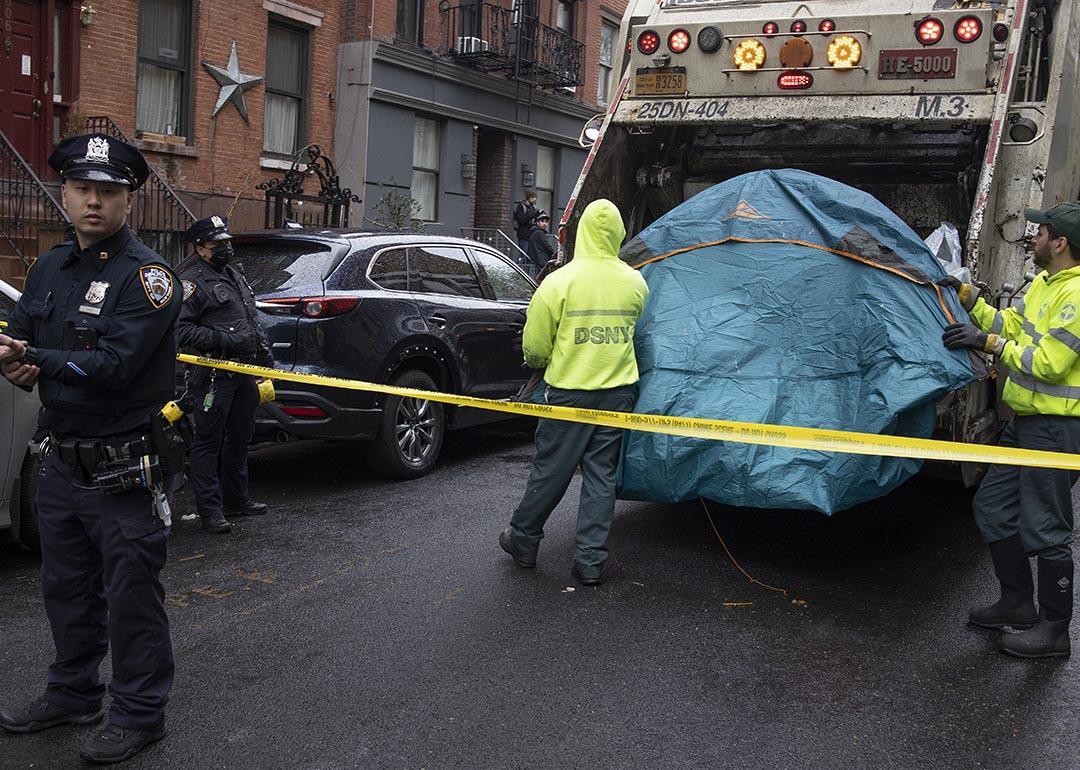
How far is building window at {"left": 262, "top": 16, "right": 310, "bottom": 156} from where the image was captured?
1602 centimetres

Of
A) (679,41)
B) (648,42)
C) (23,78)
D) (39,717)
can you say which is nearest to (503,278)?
(648,42)

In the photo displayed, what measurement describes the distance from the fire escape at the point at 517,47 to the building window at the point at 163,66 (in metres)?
5.76

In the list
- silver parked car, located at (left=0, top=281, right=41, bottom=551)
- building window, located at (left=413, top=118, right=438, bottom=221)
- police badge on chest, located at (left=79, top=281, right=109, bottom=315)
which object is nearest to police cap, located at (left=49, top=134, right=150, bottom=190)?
police badge on chest, located at (left=79, top=281, right=109, bottom=315)

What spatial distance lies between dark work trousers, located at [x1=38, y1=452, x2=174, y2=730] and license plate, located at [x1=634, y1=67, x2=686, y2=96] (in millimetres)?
4618

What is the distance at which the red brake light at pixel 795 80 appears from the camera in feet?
21.7

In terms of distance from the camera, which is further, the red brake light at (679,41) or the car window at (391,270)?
the car window at (391,270)

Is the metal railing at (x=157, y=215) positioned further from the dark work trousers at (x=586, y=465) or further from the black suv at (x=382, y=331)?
the dark work trousers at (x=586, y=465)

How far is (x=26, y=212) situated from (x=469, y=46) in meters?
9.55

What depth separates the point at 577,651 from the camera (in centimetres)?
441

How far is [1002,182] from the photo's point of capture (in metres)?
5.99

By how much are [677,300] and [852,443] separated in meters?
1.26

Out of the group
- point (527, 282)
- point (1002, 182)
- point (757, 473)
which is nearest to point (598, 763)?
point (757, 473)

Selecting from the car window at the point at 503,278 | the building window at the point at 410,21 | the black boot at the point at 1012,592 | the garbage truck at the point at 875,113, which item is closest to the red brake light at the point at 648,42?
the garbage truck at the point at 875,113

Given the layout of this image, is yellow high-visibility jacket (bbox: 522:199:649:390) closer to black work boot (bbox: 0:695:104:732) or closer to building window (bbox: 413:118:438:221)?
black work boot (bbox: 0:695:104:732)
